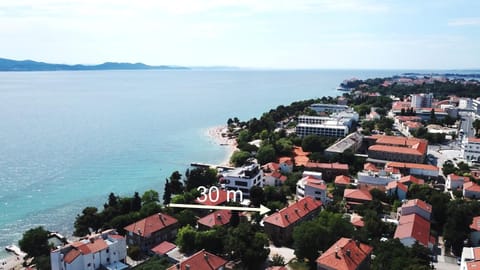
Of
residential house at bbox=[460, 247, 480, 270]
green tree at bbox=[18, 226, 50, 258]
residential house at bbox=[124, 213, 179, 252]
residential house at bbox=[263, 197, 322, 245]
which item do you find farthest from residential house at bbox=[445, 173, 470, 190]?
green tree at bbox=[18, 226, 50, 258]

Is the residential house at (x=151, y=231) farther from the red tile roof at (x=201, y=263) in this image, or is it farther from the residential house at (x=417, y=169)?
the residential house at (x=417, y=169)

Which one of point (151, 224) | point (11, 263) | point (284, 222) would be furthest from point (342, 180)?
point (11, 263)

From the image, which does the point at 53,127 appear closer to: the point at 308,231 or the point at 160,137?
the point at 160,137

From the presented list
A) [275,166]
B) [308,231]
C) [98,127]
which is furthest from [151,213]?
[98,127]

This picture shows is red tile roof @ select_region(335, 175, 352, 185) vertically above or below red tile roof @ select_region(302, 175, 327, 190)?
below

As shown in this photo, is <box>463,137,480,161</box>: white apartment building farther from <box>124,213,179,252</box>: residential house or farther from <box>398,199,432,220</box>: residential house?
<box>124,213,179,252</box>: residential house

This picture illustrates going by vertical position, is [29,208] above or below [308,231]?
below
